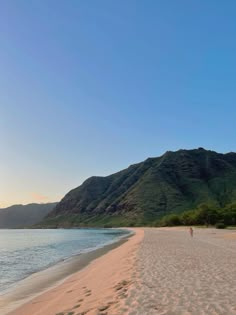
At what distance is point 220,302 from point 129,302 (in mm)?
2911

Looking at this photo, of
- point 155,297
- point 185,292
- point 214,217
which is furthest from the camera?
point 214,217

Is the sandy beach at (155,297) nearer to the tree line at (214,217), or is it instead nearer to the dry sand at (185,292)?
the dry sand at (185,292)

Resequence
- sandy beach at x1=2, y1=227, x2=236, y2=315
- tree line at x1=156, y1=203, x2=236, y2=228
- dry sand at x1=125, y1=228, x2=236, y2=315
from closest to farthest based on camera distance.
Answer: dry sand at x1=125, y1=228, x2=236, y2=315 → sandy beach at x1=2, y1=227, x2=236, y2=315 → tree line at x1=156, y1=203, x2=236, y2=228

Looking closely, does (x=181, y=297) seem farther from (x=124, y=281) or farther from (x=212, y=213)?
(x=212, y=213)

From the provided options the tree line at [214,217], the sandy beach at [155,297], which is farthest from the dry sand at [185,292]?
the tree line at [214,217]

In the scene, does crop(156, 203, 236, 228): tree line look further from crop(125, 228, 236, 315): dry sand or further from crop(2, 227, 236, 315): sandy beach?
crop(2, 227, 236, 315): sandy beach

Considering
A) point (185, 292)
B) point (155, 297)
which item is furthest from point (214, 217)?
point (155, 297)

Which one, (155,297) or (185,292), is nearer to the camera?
(155,297)

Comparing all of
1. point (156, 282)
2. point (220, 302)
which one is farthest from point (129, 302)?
point (156, 282)

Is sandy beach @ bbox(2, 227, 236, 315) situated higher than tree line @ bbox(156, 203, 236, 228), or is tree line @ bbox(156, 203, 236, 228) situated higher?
tree line @ bbox(156, 203, 236, 228)

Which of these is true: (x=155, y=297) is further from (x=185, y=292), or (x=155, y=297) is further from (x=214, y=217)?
(x=214, y=217)

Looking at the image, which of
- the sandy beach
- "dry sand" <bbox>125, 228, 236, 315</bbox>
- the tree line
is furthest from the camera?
the tree line

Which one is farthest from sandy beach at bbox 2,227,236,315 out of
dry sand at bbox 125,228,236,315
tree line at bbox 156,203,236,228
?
tree line at bbox 156,203,236,228

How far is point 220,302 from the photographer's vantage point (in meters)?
11.8
